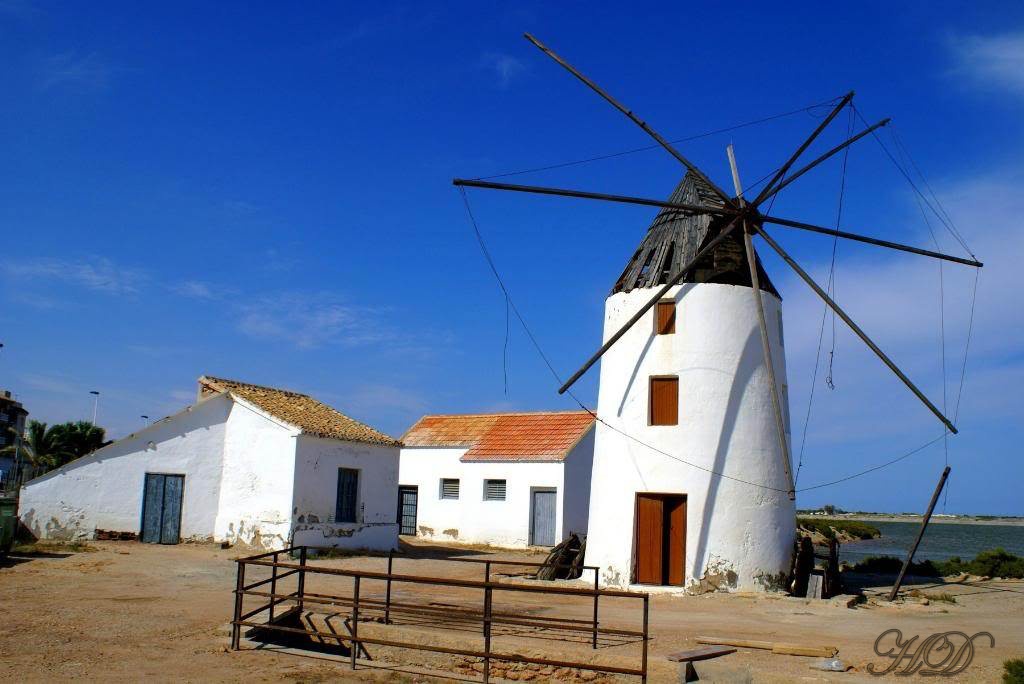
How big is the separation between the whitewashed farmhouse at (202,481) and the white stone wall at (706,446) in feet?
24.3

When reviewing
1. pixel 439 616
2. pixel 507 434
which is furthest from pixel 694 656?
pixel 507 434

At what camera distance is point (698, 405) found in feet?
52.4

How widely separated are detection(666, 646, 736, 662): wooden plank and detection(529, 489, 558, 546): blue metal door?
16.7 meters

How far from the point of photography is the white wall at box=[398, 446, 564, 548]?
87.0 ft

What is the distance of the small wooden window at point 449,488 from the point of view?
29.0m

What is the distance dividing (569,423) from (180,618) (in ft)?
59.4

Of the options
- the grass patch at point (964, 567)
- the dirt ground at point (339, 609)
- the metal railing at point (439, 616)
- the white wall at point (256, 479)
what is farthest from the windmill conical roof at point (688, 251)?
the grass patch at point (964, 567)

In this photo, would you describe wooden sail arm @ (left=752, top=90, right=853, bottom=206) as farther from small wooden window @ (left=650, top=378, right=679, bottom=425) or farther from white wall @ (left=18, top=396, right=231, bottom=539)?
white wall @ (left=18, top=396, right=231, bottom=539)

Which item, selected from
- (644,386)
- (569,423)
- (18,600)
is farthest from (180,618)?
(569,423)

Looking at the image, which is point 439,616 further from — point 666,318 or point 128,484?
point 128,484

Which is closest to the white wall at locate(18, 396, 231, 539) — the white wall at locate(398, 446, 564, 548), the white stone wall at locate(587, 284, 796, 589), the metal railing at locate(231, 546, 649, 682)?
the white wall at locate(398, 446, 564, 548)

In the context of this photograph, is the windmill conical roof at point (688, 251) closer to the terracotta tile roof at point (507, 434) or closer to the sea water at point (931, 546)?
the terracotta tile roof at point (507, 434)

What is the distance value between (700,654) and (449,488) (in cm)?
2099

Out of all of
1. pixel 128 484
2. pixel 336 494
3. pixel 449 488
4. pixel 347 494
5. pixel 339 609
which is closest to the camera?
pixel 339 609
